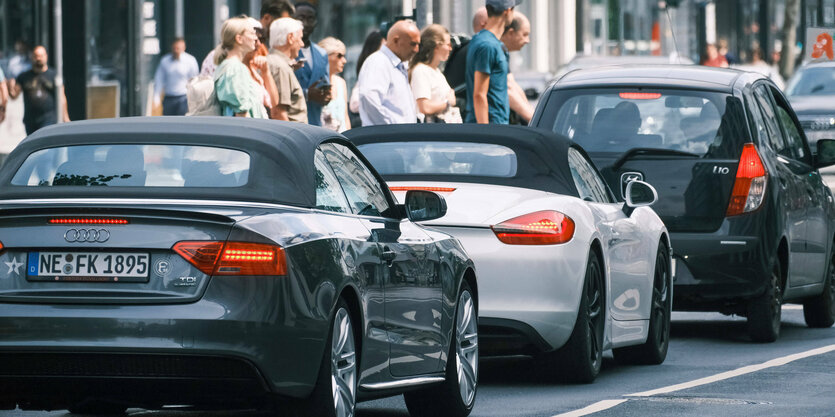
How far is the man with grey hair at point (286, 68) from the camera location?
15234mm

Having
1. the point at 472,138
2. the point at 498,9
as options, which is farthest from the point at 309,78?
the point at 472,138

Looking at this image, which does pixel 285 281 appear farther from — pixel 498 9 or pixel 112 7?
pixel 112 7

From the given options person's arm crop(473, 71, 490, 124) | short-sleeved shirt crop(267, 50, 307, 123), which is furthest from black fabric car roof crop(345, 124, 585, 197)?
person's arm crop(473, 71, 490, 124)

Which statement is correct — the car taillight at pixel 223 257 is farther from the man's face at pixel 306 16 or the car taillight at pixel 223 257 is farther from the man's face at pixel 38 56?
the man's face at pixel 38 56

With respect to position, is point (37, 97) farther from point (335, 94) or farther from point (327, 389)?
point (327, 389)

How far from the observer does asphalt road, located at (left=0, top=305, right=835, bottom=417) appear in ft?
31.5

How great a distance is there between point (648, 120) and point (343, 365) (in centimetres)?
586

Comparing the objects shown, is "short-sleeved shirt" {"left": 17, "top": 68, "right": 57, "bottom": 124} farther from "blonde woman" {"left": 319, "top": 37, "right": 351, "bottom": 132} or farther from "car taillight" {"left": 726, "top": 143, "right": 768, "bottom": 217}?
"car taillight" {"left": 726, "top": 143, "right": 768, "bottom": 217}

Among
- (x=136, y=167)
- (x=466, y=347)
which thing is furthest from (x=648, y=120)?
(x=136, y=167)

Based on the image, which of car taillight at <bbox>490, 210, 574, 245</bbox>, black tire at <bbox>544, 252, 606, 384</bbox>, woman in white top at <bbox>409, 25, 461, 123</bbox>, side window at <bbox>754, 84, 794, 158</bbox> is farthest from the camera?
woman in white top at <bbox>409, 25, 461, 123</bbox>

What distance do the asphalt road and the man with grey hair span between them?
3421 millimetres

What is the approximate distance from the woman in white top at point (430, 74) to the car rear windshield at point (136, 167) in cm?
886

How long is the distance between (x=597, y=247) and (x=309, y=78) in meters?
6.06

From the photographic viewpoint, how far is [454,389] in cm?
928
